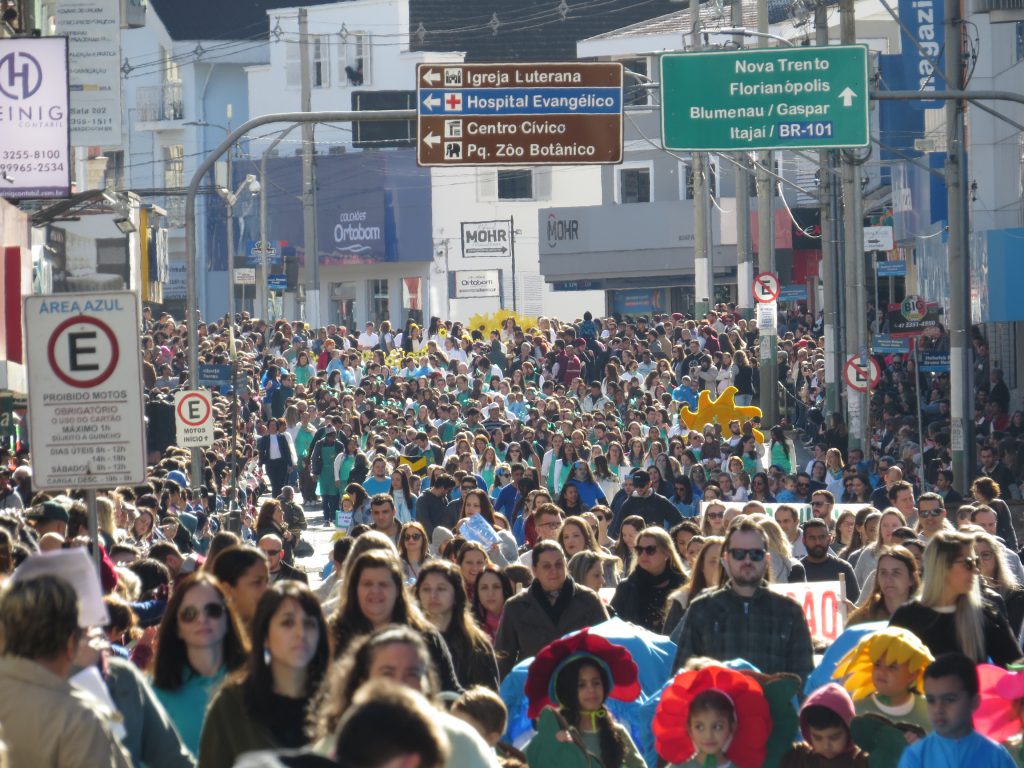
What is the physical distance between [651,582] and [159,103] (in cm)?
6532

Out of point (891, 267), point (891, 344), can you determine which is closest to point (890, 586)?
point (891, 344)

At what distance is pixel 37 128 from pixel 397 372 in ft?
51.8

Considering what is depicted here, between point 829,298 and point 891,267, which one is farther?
point 891,267

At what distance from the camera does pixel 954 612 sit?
9.69 m

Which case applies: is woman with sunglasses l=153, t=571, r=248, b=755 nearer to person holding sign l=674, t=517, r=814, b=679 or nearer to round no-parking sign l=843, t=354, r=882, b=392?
person holding sign l=674, t=517, r=814, b=679

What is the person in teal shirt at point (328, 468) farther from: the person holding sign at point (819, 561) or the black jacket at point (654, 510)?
the person holding sign at point (819, 561)

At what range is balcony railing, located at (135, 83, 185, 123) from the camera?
75.8 metres

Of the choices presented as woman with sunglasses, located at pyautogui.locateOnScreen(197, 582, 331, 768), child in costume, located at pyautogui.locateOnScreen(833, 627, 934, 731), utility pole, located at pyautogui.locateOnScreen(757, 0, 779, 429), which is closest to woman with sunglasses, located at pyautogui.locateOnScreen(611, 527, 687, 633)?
child in costume, located at pyautogui.locateOnScreen(833, 627, 934, 731)

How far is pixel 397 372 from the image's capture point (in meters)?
40.2

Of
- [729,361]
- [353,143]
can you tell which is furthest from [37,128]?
[353,143]

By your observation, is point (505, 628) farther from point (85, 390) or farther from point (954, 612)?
point (954, 612)

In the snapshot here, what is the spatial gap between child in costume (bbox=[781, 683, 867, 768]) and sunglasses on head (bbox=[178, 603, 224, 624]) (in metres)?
2.09

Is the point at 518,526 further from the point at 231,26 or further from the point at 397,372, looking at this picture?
the point at 231,26

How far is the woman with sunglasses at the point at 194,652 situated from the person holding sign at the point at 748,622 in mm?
2722
